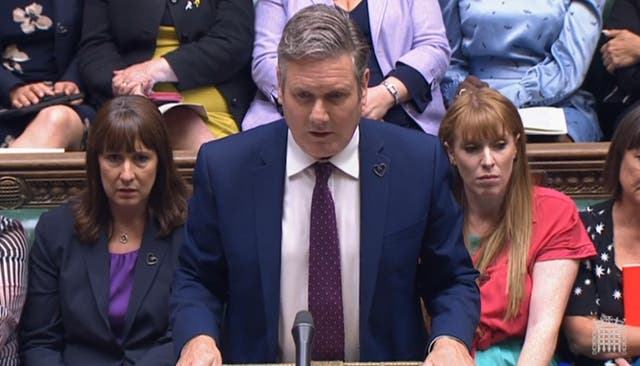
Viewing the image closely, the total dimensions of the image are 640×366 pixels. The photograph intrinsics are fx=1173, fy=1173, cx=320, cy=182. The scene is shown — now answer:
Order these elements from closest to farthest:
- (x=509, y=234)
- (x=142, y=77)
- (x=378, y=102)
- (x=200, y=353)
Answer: (x=200, y=353) → (x=509, y=234) → (x=378, y=102) → (x=142, y=77)

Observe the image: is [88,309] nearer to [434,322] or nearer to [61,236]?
[61,236]

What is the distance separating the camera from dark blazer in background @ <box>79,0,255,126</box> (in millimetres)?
4105

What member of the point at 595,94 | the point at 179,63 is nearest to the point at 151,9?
the point at 179,63

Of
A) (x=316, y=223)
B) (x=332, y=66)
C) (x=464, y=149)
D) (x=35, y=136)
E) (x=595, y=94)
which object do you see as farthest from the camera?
(x=595, y=94)

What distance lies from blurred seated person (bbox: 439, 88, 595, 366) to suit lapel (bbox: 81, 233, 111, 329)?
997 millimetres

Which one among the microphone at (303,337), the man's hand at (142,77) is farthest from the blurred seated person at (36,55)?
the microphone at (303,337)

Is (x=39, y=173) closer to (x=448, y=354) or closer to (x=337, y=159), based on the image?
(x=337, y=159)

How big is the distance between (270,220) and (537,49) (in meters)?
2.07

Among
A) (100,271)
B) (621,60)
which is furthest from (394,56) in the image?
(100,271)

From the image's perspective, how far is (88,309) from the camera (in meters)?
3.22

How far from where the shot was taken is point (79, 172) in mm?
3787

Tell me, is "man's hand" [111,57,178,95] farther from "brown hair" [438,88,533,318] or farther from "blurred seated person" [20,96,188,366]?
"brown hair" [438,88,533,318]

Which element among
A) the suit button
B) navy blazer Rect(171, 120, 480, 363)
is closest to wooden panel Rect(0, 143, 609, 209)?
the suit button

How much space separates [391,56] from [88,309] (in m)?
1.46
